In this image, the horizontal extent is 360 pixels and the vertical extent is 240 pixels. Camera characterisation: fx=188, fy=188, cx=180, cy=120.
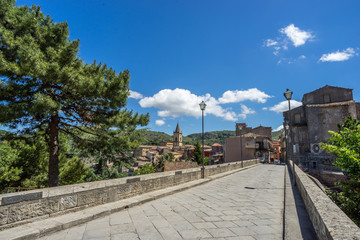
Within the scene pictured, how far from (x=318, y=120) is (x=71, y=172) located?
3230 centimetres

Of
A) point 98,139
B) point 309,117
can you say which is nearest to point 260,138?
point 309,117

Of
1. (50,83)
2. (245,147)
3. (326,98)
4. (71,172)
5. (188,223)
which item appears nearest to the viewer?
(188,223)

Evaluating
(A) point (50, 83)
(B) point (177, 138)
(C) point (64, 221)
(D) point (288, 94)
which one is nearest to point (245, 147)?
(D) point (288, 94)

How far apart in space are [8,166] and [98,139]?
21.5 feet

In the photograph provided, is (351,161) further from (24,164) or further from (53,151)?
(24,164)

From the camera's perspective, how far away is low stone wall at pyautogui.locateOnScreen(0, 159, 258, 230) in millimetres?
2996

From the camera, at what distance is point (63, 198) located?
3711 mm

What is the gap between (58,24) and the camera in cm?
857

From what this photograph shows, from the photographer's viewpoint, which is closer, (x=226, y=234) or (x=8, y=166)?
(x=226, y=234)

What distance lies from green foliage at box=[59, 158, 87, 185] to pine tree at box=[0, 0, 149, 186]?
5.67 m

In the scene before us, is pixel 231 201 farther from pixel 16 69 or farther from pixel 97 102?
pixel 16 69

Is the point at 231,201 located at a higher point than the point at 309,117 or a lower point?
lower

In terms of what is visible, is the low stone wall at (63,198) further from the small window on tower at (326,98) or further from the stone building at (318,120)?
the small window on tower at (326,98)

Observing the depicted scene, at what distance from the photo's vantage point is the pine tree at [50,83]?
6.70m
